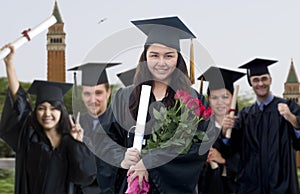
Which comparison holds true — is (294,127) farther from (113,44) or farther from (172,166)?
(113,44)

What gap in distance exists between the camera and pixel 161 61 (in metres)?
3.15

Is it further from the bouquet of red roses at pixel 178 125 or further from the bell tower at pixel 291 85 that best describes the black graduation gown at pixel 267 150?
the bouquet of red roses at pixel 178 125

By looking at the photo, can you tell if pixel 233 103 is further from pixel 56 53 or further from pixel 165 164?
Answer: pixel 165 164

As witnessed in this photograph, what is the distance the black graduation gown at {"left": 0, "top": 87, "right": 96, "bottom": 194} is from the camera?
4930 mm

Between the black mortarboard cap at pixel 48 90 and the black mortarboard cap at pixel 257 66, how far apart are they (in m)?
1.43

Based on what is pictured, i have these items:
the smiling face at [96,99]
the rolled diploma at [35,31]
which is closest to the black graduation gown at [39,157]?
the smiling face at [96,99]

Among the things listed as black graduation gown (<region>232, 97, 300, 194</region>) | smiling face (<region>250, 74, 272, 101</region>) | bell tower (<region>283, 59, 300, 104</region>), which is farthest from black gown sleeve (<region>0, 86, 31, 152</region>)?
bell tower (<region>283, 59, 300, 104</region>)

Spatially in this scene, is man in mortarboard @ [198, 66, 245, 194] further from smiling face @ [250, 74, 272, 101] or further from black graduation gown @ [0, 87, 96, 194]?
black graduation gown @ [0, 87, 96, 194]

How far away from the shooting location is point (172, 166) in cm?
317

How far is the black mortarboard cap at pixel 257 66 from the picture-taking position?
5.32 m

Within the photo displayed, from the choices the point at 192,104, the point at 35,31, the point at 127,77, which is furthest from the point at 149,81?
the point at 127,77

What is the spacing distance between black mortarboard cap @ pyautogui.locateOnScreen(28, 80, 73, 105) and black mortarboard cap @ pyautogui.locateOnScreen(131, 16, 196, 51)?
168cm

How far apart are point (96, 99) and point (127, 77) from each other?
1.27 feet

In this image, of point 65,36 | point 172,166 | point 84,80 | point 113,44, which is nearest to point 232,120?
point 84,80
